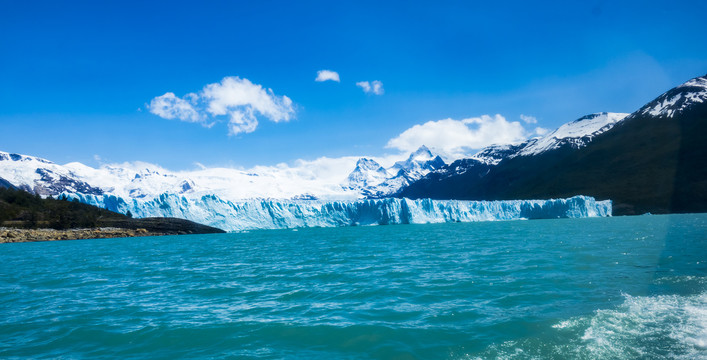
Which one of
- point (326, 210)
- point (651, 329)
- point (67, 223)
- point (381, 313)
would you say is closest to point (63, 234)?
point (67, 223)

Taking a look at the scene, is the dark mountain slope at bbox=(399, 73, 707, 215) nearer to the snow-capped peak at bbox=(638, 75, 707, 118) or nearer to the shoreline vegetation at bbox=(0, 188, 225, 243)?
the snow-capped peak at bbox=(638, 75, 707, 118)

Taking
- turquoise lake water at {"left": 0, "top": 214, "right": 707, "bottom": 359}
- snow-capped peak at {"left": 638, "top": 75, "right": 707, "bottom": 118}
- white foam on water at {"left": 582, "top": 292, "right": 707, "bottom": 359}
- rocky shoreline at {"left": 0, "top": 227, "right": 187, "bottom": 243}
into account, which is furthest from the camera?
snow-capped peak at {"left": 638, "top": 75, "right": 707, "bottom": 118}

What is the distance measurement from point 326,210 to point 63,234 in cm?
4616

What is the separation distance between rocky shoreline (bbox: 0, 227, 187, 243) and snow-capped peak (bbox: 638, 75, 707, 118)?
636 ft

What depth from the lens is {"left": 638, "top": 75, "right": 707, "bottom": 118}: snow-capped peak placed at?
16775 centimetres

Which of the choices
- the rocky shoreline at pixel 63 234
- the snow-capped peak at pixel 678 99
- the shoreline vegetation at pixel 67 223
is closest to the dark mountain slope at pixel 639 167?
the snow-capped peak at pixel 678 99

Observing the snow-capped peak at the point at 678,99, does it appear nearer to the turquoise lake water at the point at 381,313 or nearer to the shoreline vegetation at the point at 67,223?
the shoreline vegetation at the point at 67,223

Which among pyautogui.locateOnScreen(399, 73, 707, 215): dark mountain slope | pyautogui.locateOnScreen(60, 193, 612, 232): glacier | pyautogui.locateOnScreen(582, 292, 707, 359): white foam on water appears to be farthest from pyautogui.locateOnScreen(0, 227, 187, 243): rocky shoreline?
pyautogui.locateOnScreen(399, 73, 707, 215): dark mountain slope

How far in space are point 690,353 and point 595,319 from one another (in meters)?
2.26

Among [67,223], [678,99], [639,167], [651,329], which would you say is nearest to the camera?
[651,329]

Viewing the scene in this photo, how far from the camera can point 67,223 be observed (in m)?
68.1

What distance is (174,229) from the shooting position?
260ft

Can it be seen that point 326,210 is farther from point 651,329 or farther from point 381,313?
point 651,329

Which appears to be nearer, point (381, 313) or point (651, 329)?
point (651, 329)
